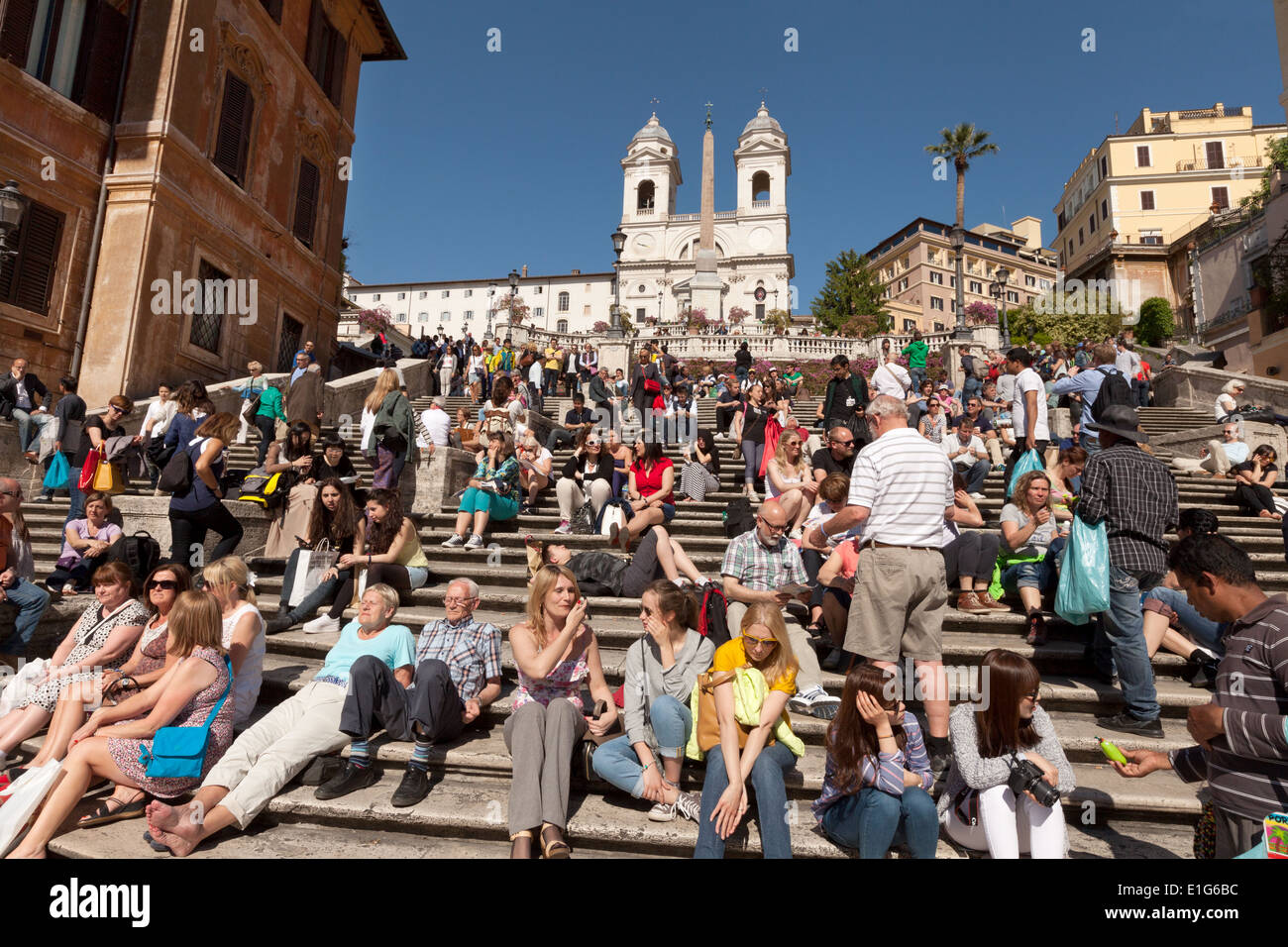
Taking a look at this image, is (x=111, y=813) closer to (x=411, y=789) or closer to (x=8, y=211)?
(x=411, y=789)

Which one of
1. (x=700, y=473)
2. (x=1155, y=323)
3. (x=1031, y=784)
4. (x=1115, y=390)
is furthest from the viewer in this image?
(x=1155, y=323)

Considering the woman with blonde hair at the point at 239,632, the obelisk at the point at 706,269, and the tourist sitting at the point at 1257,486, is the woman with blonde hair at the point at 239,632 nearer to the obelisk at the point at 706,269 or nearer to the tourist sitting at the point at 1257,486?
the tourist sitting at the point at 1257,486

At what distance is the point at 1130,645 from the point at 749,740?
9.08 ft

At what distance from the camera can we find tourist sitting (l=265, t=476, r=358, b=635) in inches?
251

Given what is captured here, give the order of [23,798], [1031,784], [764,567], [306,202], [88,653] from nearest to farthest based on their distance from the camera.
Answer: [1031,784] < [23,798] < [88,653] < [764,567] < [306,202]

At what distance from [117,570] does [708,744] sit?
442 centimetres

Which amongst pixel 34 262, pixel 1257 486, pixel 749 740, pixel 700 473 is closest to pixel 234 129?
pixel 34 262

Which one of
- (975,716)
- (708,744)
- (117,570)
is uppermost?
A: (117,570)

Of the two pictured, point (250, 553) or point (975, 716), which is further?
point (250, 553)

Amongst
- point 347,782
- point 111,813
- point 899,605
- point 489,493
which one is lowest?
point 111,813

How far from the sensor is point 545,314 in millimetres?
82062

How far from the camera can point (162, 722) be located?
4.06 metres
